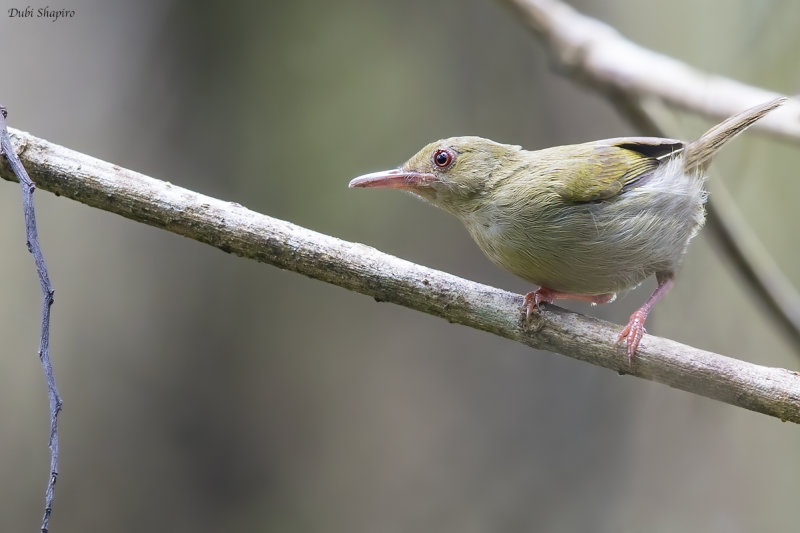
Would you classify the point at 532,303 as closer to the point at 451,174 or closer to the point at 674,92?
the point at 451,174

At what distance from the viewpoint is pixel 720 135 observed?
12.8 feet

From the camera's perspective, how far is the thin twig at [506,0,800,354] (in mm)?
4859

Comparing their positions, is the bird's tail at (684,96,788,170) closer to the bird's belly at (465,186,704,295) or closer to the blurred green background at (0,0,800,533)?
the bird's belly at (465,186,704,295)

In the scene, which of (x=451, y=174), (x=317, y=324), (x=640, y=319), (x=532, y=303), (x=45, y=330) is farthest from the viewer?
(x=317, y=324)

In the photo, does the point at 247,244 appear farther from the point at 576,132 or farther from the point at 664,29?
the point at 664,29

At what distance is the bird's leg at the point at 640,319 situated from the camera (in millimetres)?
2969

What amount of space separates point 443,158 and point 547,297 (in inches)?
40.4

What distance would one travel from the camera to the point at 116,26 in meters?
6.05

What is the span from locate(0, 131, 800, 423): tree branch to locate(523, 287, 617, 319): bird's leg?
0.04 m

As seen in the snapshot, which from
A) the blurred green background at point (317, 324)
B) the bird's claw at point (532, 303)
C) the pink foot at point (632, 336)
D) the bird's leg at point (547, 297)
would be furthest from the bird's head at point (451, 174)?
the blurred green background at point (317, 324)

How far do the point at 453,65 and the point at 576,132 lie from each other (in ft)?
4.58

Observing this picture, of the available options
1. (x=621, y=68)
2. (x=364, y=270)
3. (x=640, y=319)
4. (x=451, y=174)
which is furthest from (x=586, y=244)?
(x=621, y=68)

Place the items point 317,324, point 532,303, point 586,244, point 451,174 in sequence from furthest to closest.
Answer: point 317,324 → point 451,174 → point 586,244 → point 532,303

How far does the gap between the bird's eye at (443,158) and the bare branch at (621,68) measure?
6.31 feet
